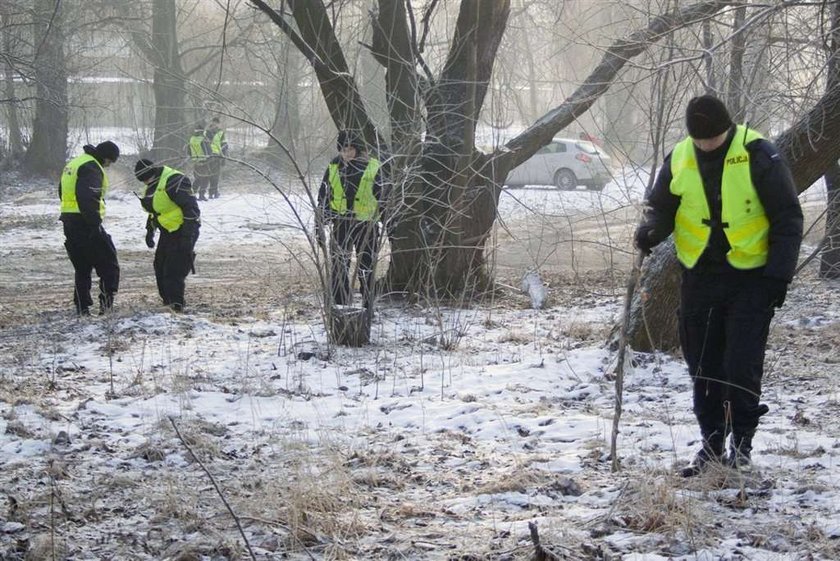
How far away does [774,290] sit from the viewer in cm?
482

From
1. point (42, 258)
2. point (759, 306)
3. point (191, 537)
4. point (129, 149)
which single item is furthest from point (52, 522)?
point (129, 149)

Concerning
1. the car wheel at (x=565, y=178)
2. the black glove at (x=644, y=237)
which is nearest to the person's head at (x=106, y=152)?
the black glove at (x=644, y=237)

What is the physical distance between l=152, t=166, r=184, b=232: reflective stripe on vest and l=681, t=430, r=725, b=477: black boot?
6.86m

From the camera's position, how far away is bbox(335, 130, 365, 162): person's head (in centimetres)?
1009

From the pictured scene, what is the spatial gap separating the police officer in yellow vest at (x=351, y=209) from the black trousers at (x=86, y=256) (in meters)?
2.48

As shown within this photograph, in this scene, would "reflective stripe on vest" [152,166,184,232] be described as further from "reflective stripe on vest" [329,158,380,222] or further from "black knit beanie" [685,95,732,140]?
"black knit beanie" [685,95,732,140]

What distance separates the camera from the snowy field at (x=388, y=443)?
447 centimetres

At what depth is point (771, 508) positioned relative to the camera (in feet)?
15.2

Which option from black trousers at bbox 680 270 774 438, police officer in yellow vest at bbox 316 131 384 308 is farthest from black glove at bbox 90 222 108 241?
black trousers at bbox 680 270 774 438

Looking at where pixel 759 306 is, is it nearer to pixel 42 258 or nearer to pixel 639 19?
pixel 639 19

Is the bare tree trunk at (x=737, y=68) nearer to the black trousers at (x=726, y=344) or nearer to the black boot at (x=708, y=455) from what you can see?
the black trousers at (x=726, y=344)

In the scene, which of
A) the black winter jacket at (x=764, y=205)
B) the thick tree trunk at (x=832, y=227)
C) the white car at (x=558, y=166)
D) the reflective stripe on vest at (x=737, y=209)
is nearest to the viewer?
the black winter jacket at (x=764, y=205)

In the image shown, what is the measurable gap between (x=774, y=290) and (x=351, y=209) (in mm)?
5906

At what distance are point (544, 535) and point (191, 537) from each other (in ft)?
4.96
